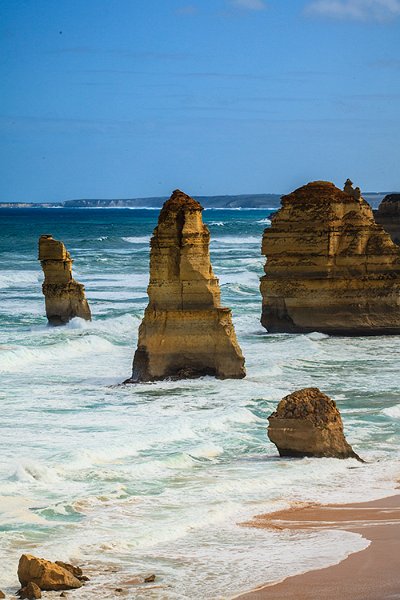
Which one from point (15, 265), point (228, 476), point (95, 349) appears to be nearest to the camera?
point (228, 476)

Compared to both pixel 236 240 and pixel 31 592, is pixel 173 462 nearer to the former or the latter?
pixel 31 592

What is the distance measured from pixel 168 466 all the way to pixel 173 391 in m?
7.20

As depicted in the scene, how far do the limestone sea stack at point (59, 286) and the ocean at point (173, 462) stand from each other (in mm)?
1456

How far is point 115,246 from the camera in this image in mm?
101188

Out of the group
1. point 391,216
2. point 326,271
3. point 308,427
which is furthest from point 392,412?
point 391,216

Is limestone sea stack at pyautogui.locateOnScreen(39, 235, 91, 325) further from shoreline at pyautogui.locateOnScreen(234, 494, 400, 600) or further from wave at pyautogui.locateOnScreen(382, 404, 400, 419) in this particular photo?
shoreline at pyautogui.locateOnScreen(234, 494, 400, 600)

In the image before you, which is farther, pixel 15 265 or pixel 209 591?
pixel 15 265

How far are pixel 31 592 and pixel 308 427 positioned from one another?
773cm

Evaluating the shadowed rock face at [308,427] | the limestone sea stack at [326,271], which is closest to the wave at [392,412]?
the shadowed rock face at [308,427]

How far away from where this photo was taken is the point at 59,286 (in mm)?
40188

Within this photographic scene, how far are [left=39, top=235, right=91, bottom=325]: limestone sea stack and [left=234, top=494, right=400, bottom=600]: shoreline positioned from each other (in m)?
23.6

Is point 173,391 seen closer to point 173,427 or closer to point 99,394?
point 99,394

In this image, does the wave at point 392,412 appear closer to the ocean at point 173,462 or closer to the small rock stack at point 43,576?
the ocean at point 173,462

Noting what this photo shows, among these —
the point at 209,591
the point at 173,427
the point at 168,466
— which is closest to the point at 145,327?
the point at 173,427
